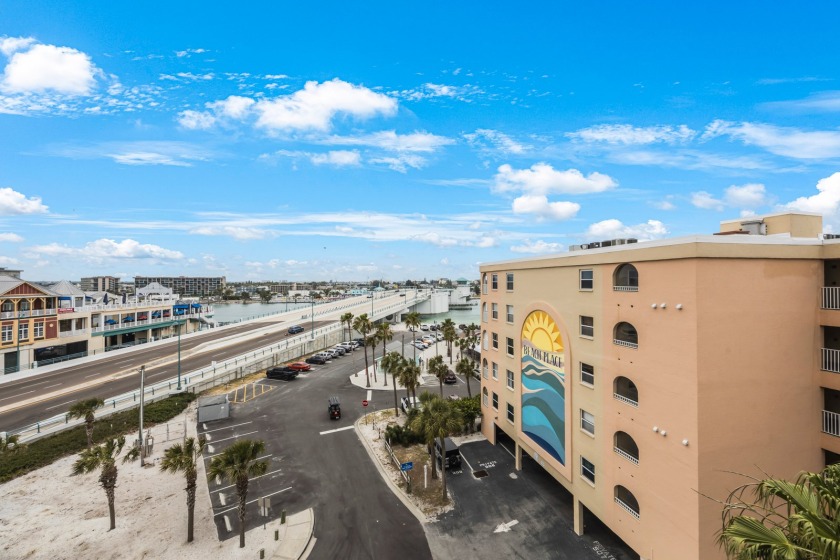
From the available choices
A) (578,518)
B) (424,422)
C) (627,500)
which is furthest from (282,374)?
(627,500)

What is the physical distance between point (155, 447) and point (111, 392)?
17.0 m

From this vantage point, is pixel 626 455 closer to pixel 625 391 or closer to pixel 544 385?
pixel 625 391

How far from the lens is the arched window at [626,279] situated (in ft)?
57.7

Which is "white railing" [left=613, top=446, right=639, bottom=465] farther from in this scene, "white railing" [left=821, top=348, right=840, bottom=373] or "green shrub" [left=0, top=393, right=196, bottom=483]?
"green shrub" [left=0, top=393, right=196, bottom=483]

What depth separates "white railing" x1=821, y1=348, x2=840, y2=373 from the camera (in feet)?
51.7

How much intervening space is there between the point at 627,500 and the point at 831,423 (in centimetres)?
916

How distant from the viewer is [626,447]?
60.5 ft

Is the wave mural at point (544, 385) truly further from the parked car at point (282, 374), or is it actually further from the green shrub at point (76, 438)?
the parked car at point (282, 374)

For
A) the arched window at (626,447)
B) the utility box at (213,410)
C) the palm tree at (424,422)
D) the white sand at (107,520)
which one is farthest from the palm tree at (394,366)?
the arched window at (626,447)

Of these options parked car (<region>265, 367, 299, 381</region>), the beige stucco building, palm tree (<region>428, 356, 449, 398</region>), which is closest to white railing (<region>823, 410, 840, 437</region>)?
the beige stucco building

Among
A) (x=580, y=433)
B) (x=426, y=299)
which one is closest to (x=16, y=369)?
(x=580, y=433)

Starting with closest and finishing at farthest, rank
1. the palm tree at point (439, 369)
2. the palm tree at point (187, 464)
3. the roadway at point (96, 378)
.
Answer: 1. the palm tree at point (187, 464)
2. the roadway at point (96, 378)
3. the palm tree at point (439, 369)

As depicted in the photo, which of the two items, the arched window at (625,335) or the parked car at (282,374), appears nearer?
the arched window at (625,335)

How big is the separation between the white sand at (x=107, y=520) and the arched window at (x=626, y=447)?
18.9 meters
